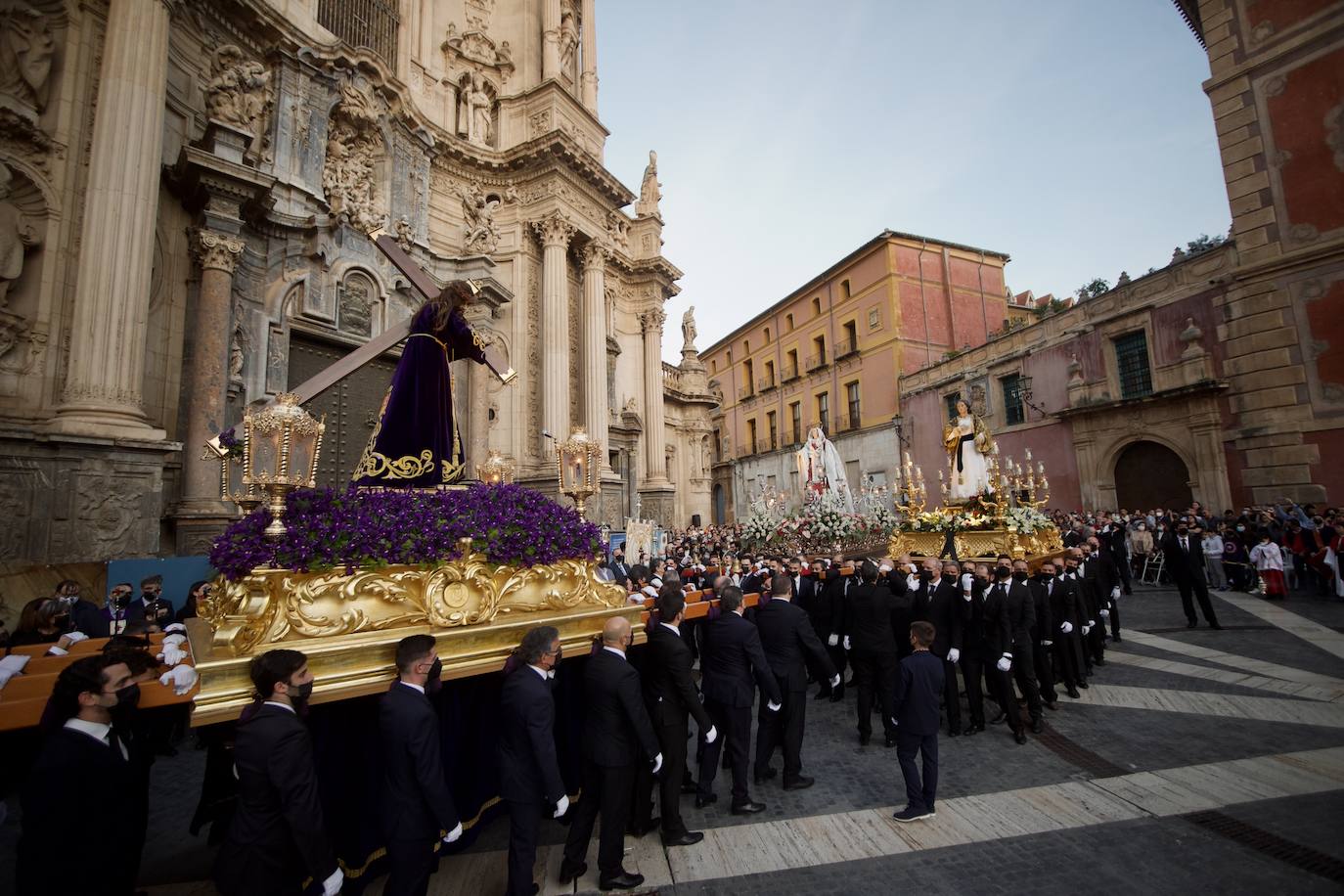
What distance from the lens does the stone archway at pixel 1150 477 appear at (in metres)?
17.8

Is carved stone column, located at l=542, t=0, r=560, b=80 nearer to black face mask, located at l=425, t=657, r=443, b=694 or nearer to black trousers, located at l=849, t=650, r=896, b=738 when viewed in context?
black trousers, located at l=849, t=650, r=896, b=738

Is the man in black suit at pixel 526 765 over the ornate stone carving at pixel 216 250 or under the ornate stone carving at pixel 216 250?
under

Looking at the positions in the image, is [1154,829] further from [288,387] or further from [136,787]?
[288,387]

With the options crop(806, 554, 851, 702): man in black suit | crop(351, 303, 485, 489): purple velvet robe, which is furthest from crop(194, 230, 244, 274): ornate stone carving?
crop(806, 554, 851, 702): man in black suit

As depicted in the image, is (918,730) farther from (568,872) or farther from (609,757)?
(568,872)

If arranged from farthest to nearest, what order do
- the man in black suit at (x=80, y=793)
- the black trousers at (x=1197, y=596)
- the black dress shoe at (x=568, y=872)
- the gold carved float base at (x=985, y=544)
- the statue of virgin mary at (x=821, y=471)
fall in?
the statue of virgin mary at (x=821, y=471), the gold carved float base at (x=985, y=544), the black trousers at (x=1197, y=596), the black dress shoe at (x=568, y=872), the man in black suit at (x=80, y=793)

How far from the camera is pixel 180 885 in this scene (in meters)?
4.01

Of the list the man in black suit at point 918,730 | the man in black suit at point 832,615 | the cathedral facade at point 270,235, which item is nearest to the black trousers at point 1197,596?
the man in black suit at point 832,615

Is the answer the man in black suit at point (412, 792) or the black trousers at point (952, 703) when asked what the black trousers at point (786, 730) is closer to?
the black trousers at point (952, 703)

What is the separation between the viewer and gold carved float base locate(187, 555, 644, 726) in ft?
10.9

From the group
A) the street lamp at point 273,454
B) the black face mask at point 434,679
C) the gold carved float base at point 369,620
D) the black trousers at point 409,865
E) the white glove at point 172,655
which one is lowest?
the black trousers at point 409,865

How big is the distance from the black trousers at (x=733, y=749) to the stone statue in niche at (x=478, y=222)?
1439 cm

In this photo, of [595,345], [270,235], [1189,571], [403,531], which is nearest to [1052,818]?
[403,531]

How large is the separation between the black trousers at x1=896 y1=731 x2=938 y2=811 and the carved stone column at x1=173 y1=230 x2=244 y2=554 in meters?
10.4
